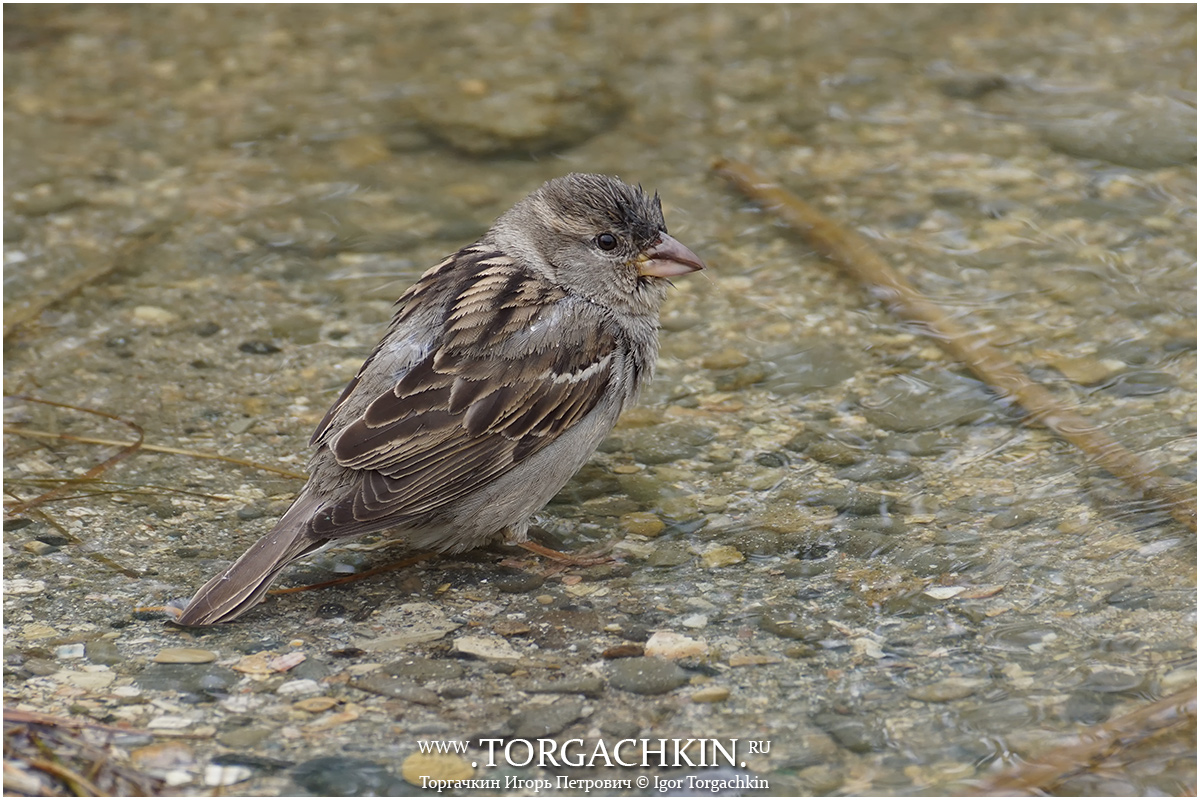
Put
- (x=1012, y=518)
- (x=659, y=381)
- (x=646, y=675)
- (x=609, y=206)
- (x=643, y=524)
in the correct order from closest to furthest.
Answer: (x=646, y=675) < (x=1012, y=518) < (x=643, y=524) < (x=609, y=206) < (x=659, y=381)

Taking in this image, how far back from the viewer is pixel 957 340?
208 inches

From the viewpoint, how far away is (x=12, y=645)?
370cm

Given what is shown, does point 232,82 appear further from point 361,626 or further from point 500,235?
point 361,626

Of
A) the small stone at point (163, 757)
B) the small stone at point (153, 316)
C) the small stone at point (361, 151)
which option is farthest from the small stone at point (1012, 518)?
the small stone at point (361, 151)

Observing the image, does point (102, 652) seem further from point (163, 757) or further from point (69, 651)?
point (163, 757)

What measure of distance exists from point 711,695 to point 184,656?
55.6 inches

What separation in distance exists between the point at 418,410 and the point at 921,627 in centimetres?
159

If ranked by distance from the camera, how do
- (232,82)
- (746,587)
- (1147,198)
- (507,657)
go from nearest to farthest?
(507,657) → (746,587) → (1147,198) → (232,82)

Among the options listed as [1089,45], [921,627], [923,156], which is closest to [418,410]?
[921,627]

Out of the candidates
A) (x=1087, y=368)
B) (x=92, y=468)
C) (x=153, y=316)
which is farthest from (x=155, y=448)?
(x=1087, y=368)

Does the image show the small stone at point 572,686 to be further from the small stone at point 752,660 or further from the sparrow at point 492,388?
the sparrow at point 492,388

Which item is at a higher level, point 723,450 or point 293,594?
point 723,450

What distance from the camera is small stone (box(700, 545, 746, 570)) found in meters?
4.16

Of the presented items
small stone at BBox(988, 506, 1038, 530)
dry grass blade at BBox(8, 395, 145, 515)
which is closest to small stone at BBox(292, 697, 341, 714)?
dry grass blade at BBox(8, 395, 145, 515)
